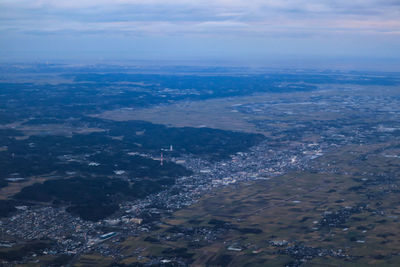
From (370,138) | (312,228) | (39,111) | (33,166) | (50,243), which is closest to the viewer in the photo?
(50,243)

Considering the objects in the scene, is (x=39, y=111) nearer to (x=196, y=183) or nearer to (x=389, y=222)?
(x=196, y=183)

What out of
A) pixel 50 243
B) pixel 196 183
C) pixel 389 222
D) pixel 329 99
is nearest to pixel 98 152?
pixel 196 183

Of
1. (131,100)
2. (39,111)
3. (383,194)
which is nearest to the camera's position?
(383,194)

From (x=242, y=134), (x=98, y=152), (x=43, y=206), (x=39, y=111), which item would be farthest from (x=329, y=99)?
(x=43, y=206)

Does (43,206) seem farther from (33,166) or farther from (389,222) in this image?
(389,222)

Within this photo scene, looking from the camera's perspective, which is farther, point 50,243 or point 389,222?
point 389,222

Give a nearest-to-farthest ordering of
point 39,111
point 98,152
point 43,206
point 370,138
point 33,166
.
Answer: point 43,206
point 33,166
point 98,152
point 370,138
point 39,111

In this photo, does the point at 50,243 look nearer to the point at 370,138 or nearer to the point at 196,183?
the point at 196,183

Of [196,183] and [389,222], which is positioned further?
[196,183]

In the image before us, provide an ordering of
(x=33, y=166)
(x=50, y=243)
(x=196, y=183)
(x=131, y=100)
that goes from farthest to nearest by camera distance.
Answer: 1. (x=131, y=100)
2. (x=33, y=166)
3. (x=196, y=183)
4. (x=50, y=243)
